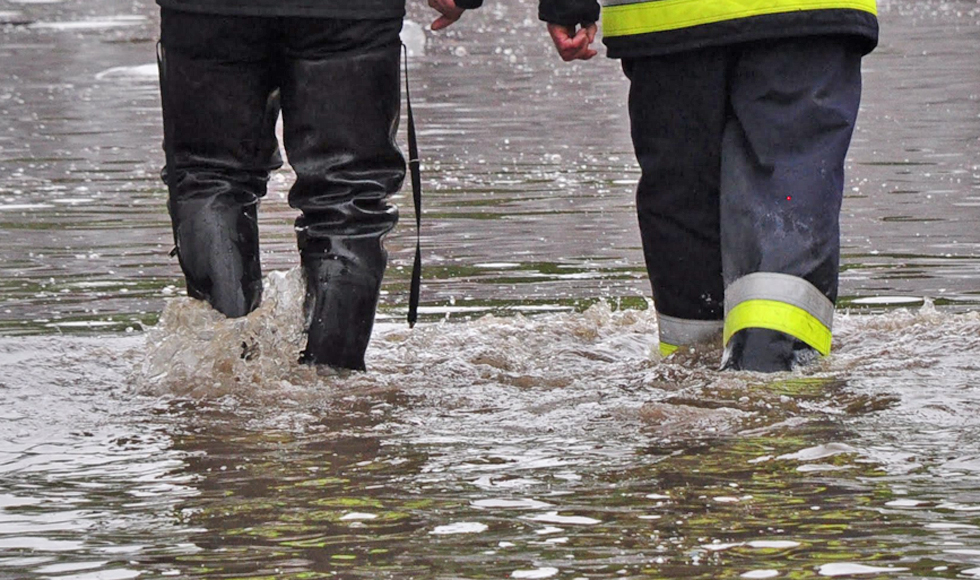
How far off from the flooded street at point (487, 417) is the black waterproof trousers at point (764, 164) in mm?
147

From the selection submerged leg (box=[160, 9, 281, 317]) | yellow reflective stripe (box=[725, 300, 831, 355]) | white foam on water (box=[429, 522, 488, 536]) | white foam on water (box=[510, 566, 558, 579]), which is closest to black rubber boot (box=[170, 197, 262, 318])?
submerged leg (box=[160, 9, 281, 317])

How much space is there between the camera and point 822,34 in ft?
13.2

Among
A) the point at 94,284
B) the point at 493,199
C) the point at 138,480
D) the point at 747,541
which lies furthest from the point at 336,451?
the point at 493,199

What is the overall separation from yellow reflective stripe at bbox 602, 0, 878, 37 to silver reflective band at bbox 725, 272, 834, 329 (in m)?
0.55

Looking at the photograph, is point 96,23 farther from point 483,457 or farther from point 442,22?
point 483,457

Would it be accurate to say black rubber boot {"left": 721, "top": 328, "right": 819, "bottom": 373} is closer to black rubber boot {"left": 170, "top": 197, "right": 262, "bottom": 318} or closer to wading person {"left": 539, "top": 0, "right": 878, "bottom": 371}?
wading person {"left": 539, "top": 0, "right": 878, "bottom": 371}

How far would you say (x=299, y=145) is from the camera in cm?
423

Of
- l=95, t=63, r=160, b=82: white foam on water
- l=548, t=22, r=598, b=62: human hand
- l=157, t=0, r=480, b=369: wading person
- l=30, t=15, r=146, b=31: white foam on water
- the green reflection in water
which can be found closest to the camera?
the green reflection in water

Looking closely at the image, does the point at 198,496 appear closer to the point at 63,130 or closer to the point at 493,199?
the point at 493,199

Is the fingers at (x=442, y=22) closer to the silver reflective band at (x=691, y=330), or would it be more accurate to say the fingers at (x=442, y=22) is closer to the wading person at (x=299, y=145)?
the wading person at (x=299, y=145)

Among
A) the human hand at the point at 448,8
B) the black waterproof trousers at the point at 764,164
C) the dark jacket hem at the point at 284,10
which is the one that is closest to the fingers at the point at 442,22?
the human hand at the point at 448,8

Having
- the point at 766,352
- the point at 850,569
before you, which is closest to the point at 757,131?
the point at 766,352

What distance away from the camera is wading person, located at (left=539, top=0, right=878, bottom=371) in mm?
4051

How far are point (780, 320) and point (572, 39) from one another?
2.75 feet
